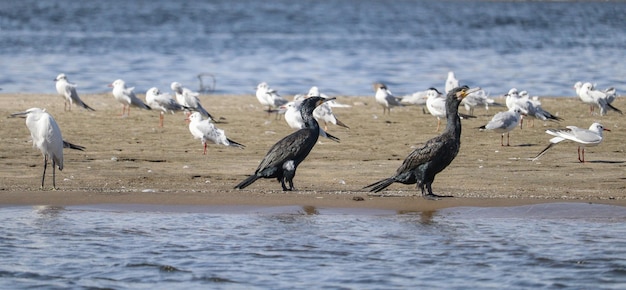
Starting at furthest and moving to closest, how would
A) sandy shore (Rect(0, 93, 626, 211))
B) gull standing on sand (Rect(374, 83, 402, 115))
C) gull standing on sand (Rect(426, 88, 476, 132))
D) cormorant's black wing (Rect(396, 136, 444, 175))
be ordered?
gull standing on sand (Rect(374, 83, 402, 115))
gull standing on sand (Rect(426, 88, 476, 132))
sandy shore (Rect(0, 93, 626, 211))
cormorant's black wing (Rect(396, 136, 444, 175))

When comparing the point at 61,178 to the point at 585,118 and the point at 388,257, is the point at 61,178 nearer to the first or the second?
the point at 388,257

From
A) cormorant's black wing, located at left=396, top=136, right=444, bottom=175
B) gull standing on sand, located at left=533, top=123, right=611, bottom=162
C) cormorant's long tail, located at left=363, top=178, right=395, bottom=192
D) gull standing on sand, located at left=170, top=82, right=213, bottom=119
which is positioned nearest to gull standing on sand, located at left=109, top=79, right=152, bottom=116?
gull standing on sand, located at left=170, top=82, right=213, bottom=119

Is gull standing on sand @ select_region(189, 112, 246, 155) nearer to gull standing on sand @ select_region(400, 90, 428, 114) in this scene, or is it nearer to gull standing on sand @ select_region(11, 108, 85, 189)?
gull standing on sand @ select_region(11, 108, 85, 189)

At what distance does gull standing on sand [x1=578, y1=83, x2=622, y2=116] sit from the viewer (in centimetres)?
2014

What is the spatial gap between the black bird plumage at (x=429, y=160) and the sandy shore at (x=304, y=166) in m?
0.18

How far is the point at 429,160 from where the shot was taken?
11.5m

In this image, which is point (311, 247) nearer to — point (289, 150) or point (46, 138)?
point (289, 150)

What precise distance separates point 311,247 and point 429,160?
2.18 meters

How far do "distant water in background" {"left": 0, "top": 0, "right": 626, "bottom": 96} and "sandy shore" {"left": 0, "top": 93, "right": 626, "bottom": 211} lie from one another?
7.34m

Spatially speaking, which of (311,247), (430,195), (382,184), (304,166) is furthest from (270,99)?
(311,247)

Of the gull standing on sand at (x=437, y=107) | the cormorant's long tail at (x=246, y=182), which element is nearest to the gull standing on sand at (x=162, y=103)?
the gull standing on sand at (x=437, y=107)

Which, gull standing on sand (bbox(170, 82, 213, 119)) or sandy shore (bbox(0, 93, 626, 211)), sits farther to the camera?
gull standing on sand (bbox(170, 82, 213, 119))

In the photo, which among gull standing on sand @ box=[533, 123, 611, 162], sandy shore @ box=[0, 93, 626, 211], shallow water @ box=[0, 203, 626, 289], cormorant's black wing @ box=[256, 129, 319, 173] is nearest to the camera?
shallow water @ box=[0, 203, 626, 289]

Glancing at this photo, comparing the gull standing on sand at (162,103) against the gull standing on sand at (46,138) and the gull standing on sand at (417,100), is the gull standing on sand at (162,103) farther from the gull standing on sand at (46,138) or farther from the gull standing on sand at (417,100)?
the gull standing on sand at (46,138)
